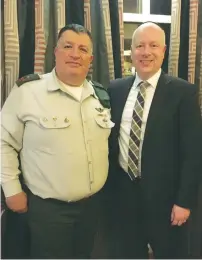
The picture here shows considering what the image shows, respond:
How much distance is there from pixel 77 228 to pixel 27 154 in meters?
0.42

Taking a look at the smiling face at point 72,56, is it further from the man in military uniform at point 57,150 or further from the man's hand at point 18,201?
the man's hand at point 18,201

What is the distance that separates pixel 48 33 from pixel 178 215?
3.82 ft

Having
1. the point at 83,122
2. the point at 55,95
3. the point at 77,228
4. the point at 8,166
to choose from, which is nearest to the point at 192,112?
the point at 83,122

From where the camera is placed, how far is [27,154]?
4.83ft

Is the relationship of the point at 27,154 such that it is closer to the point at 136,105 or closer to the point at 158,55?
the point at 136,105

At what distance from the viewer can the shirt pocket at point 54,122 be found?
4.70ft

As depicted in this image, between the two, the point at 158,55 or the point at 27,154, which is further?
the point at 158,55

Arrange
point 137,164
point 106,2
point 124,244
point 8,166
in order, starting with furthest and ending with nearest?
point 106,2 → point 124,244 → point 137,164 → point 8,166

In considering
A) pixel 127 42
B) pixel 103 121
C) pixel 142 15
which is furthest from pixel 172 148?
pixel 142 15

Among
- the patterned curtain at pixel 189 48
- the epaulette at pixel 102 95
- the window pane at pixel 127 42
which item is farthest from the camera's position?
the window pane at pixel 127 42

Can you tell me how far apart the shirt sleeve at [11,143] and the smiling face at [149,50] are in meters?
0.61

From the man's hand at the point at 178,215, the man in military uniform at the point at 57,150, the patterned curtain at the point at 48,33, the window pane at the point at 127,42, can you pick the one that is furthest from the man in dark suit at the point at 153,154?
the window pane at the point at 127,42

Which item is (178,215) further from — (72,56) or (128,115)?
(72,56)

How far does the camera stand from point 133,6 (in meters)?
2.17
